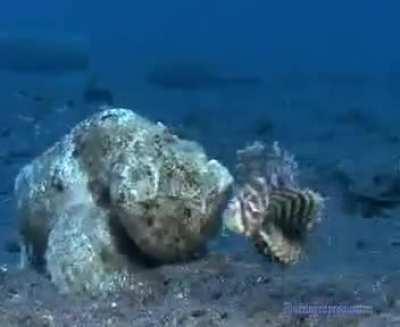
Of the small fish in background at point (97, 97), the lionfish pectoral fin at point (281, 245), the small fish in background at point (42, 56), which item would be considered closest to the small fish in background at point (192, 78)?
the small fish in background at point (42, 56)

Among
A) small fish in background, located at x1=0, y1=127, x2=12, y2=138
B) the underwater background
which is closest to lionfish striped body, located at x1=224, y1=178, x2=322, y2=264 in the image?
the underwater background

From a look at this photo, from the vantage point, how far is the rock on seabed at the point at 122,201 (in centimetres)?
609

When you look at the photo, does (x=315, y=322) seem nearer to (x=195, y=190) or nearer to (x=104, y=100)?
(x=195, y=190)

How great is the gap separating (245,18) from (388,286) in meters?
87.8

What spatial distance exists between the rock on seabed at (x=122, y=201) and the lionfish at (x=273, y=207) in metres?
0.93

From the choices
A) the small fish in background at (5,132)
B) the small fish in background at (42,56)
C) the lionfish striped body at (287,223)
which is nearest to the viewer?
the lionfish striped body at (287,223)

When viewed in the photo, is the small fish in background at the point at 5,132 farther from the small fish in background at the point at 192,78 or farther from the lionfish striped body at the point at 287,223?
the lionfish striped body at the point at 287,223

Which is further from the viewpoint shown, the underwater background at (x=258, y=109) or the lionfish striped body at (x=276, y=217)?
the underwater background at (x=258, y=109)

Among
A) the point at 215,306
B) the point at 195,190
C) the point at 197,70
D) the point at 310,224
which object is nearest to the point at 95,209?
the point at 195,190

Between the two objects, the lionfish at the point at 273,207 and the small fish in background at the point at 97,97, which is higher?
the small fish in background at the point at 97,97

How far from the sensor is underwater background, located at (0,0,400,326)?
8.17 meters

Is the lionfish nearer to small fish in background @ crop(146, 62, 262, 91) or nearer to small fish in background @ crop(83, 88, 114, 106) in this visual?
small fish in background @ crop(83, 88, 114, 106)

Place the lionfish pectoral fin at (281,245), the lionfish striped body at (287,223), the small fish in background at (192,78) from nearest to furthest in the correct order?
the lionfish striped body at (287,223) → the lionfish pectoral fin at (281,245) → the small fish in background at (192,78)

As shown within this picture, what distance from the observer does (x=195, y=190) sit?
6.18 m
